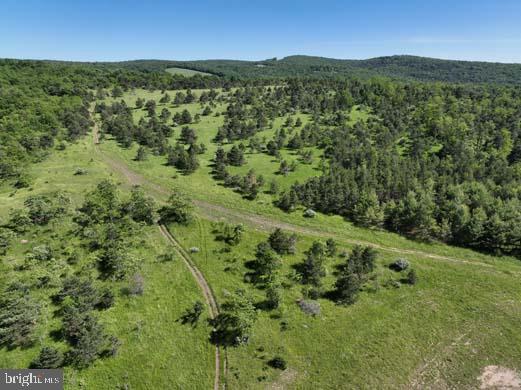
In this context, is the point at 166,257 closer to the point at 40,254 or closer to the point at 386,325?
the point at 40,254

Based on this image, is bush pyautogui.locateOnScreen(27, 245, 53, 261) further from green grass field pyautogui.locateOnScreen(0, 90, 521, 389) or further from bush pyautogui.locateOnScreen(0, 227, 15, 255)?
bush pyautogui.locateOnScreen(0, 227, 15, 255)

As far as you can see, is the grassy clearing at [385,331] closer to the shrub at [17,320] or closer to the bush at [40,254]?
the bush at [40,254]

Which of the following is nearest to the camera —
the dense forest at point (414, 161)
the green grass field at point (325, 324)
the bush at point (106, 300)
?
the green grass field at point (325, 324)

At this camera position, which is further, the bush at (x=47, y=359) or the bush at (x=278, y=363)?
the bush at (x=278, y=363)

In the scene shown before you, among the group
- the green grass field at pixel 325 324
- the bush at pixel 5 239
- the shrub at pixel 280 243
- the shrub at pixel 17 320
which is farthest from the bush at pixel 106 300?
the shrub at pixel 280 243

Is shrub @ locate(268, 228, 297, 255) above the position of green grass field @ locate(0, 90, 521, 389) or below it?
above

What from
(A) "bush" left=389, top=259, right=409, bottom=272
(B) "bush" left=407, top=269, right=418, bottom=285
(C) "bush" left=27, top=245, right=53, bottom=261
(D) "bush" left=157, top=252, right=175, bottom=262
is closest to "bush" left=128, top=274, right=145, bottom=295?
(D) "bush" left=157, top=252, right=175, bottom=262

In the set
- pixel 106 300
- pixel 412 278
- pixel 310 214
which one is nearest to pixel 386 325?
pixel 412 278
